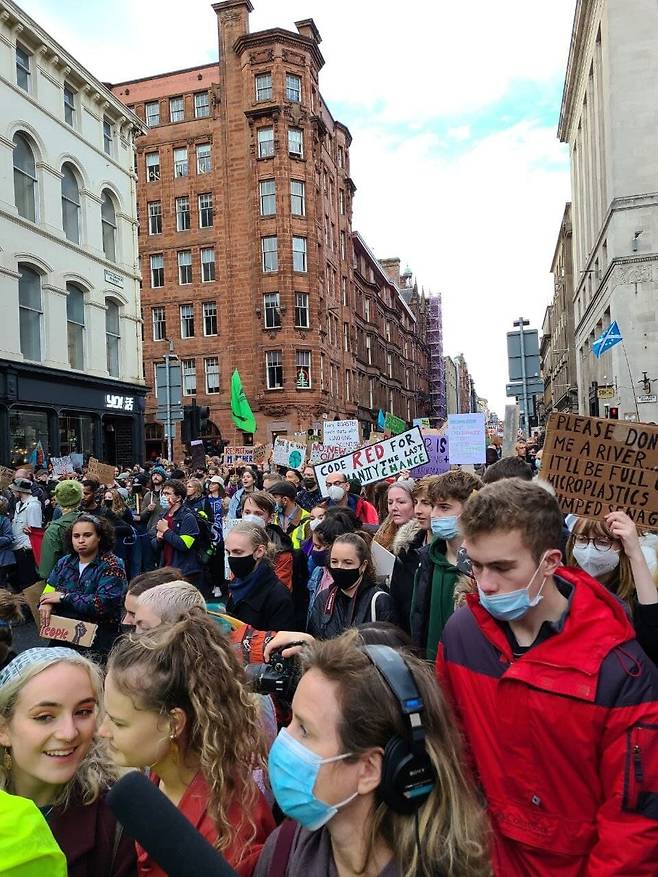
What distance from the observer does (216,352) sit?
3909 centimetres

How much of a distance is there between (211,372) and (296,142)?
1427 centimetres

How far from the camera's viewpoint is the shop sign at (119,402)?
26077 mm

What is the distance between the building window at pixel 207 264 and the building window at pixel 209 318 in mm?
1409

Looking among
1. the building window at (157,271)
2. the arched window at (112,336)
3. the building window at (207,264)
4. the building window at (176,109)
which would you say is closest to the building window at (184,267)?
the building window at (207,264)

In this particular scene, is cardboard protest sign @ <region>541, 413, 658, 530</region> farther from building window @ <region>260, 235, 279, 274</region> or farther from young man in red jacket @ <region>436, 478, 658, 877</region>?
building window @ <region>260, 235, 279, 274</region>

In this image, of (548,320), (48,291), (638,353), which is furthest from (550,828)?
(548,320)

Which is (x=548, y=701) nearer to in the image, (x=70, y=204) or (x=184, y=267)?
(x=70, y=204)

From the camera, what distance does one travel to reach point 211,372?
3928 centimetres

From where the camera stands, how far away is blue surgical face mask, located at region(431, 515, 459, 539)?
3.85 meters

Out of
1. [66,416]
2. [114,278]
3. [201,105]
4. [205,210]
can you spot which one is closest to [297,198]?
[205,210]

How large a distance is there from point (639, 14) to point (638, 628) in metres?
32.9

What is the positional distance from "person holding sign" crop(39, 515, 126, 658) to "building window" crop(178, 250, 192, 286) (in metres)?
36.8

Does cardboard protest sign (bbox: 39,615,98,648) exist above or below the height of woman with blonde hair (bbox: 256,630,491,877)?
below

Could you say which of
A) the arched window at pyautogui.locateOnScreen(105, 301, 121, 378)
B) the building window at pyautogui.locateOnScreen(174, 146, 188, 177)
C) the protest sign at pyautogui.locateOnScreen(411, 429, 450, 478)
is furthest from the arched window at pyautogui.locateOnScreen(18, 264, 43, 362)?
the building window at pyautogui.locateOnScreen(174, 146, 188, 177)
